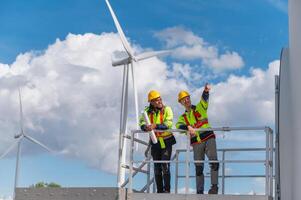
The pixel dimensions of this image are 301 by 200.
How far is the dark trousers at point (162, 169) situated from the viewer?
12695mm

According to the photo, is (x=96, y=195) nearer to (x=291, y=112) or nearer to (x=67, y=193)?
(x=67, y=193)

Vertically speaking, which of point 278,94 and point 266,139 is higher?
point 278,94

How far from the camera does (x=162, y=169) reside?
12.8m

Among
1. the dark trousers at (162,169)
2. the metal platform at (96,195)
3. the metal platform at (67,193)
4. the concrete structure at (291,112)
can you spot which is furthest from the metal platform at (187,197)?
the dark trousers at (162,169)

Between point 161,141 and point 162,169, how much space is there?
623 millimetres

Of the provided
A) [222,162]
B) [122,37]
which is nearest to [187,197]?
[222,162]

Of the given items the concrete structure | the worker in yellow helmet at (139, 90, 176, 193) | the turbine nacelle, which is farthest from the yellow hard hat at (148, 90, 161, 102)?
the turbine nacelle

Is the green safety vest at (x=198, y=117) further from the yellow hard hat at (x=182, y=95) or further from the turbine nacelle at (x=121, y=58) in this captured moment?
the turbine nacelle at (x=121, y=58)

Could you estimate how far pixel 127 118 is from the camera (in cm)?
1662

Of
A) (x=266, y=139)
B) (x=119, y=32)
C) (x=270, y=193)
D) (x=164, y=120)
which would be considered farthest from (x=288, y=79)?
(x=119, y=32)

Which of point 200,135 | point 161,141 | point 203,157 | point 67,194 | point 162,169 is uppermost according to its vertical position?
point 200,135

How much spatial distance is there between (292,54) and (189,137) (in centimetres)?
282

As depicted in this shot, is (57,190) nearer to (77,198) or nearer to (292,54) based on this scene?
(77,198)

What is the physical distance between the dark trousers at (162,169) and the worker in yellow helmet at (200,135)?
621mm
